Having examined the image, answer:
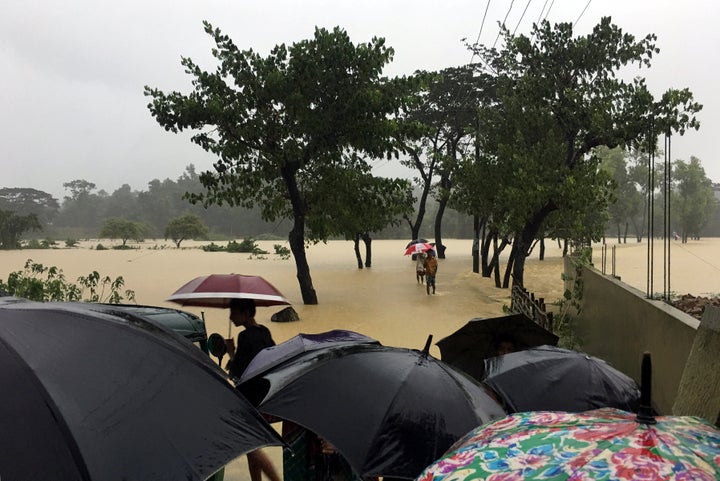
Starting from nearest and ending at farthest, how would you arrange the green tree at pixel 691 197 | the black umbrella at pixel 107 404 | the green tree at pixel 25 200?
the black umbrella at pixel 107 404
the green tree at pixel 691 197
the green tree at pixel 25 200

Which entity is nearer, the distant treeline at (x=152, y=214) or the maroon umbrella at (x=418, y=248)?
the maroon umbrella at (x=418, y=248)

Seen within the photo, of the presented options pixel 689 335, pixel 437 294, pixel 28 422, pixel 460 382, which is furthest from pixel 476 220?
pixel 28 422

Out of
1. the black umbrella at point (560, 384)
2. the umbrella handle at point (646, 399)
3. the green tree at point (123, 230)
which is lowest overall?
the black umbrella at point (560, 384)

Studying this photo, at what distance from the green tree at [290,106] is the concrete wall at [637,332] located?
6.95 meters

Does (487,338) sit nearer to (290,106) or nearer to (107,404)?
(107,404)

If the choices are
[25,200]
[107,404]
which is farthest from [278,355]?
[25,200]

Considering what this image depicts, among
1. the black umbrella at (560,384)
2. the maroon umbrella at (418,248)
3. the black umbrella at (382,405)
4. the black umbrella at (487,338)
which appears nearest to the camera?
the black umbrella at (382,405)

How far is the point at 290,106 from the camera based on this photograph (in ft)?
47.6

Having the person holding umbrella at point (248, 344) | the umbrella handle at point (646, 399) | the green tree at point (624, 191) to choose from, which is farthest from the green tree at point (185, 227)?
the umbrella handle at point (646, 399)

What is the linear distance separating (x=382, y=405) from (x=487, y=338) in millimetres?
2641

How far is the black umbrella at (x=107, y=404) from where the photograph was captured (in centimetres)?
165

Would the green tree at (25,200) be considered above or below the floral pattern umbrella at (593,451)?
above

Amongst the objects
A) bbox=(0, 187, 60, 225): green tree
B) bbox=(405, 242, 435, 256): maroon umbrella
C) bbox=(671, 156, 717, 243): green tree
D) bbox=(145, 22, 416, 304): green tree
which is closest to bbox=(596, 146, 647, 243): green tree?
bbox=(671, 156, 717, 243): green tree

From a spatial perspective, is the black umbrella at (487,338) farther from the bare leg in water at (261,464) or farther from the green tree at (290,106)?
the green tree at (290,106)
